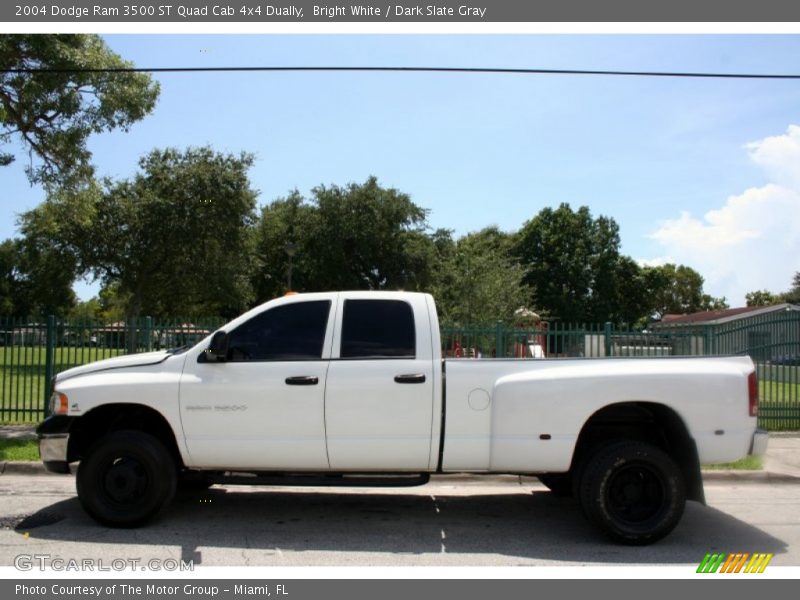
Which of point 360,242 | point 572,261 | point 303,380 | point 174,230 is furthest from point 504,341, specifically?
point 572,261

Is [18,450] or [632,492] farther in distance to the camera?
[18,450]

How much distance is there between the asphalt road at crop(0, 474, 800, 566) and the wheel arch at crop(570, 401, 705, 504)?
717 mm

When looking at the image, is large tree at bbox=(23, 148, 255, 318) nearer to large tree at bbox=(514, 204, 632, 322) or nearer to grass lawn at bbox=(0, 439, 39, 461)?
grass lawn at bbox=(0, 439, 39, 461)

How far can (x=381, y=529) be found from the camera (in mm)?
6391

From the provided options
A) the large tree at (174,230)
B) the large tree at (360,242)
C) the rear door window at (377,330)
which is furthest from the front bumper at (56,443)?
the large tree at (360,242)

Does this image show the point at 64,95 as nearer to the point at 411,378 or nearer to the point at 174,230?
the point at 411,378

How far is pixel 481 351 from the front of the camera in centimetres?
1250

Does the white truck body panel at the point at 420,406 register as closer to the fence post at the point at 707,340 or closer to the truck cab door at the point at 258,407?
the truck cab door at the point at 258,407

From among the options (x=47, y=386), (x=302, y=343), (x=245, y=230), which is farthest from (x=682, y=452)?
(x=245, y=230)

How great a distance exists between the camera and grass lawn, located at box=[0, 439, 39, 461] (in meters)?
9.05

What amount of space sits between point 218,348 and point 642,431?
3861 mm

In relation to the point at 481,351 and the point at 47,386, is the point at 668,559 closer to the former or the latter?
the point at 481,351

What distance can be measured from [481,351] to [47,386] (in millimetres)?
7304

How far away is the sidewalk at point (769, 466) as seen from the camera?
8.79 m
